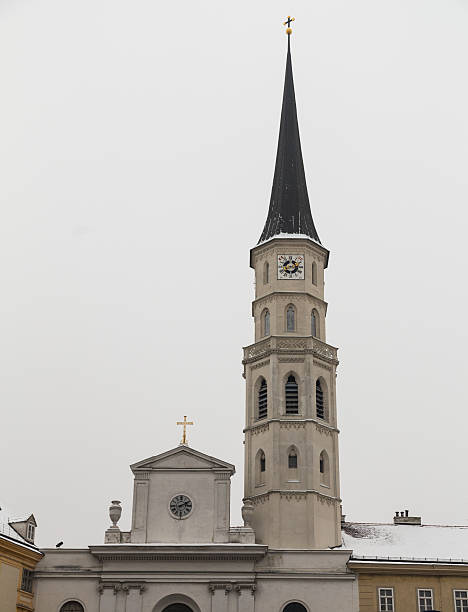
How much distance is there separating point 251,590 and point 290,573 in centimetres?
216

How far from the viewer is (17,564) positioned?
50188 millimetres

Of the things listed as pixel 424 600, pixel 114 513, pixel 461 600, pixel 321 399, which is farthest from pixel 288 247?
pixel 461 600

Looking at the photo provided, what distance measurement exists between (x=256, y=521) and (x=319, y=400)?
7751mm

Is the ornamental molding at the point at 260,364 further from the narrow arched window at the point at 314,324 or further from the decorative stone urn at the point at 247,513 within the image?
the decorative stone urn at the point at 247,513

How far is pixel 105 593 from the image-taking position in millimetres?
51562

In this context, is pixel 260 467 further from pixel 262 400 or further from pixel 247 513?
pixel 262 400

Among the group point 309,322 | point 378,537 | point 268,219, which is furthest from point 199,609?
point 268,219

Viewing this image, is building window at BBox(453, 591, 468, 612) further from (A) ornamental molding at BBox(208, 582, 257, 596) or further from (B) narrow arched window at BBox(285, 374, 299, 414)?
(B) narrow arched window at BBox(285, 374, 299, 414)

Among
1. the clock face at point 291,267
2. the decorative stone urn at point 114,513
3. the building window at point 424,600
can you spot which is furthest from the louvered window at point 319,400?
the decorative stone urn at point 114,513

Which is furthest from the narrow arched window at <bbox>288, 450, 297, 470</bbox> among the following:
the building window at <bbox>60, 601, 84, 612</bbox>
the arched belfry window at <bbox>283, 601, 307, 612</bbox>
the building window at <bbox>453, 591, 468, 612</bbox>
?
the building window at <bbox>60, 601, 84, 612</bbox>

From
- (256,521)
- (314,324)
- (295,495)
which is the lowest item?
(256,521)

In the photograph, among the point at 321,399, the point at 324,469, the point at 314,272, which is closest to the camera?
the point at 324,469

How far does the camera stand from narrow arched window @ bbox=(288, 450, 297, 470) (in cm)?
5475

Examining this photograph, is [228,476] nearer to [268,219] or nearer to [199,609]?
[199,609]
